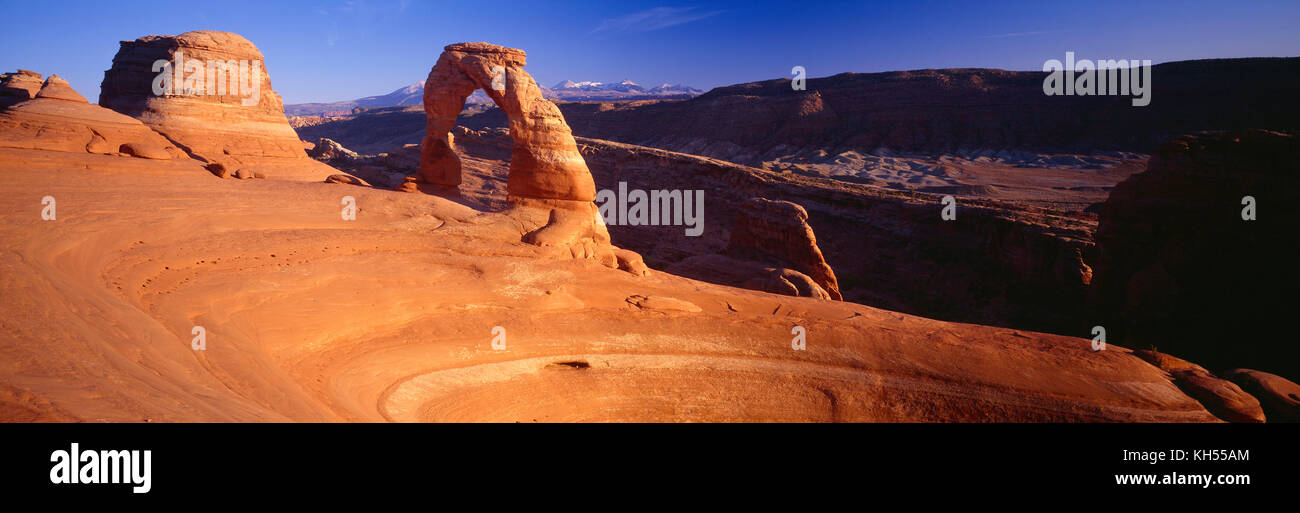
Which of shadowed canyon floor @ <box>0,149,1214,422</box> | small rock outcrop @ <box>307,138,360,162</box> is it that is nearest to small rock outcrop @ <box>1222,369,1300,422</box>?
shadowed canyon floor @ <box>0,149,1214,422</box>

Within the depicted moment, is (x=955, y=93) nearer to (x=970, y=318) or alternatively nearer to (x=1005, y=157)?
(x=1005, y=157)

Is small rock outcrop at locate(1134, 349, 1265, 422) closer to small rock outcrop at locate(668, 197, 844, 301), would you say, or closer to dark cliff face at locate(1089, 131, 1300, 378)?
dark cliff face at locate(1089, 131, 1300, 378)

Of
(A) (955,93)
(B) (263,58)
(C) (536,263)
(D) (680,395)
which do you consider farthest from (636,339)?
(A) (955,93)

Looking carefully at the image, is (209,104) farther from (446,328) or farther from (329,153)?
(446,328)

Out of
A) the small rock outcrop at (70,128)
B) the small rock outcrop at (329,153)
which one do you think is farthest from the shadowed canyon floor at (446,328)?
the small rock outcrop at (329,153)

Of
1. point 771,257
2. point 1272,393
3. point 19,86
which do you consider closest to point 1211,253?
point 1272,393

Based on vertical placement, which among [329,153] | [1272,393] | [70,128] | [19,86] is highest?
[19,86]
